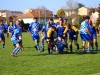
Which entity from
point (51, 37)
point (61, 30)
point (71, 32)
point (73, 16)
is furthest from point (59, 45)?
point (73, 16)

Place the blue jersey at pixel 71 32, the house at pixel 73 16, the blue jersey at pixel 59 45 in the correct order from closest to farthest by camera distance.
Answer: the blue jersey at pixel 59 45 < the blue jersey at pixel 71 32 < the house at pixel 73 16

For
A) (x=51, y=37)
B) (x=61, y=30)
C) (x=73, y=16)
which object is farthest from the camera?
(x=73, y=16)

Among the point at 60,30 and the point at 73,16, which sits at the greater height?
the point at 73,16

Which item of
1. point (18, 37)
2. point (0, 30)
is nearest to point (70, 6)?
point (0, 30)

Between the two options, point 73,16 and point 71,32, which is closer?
point 71,32

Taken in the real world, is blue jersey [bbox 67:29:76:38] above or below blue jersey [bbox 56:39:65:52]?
above

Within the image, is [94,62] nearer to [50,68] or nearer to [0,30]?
[50,68]

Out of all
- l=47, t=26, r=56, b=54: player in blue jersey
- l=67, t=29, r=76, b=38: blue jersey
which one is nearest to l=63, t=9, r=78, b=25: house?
l=67, t=29, r=76, b=38: blue jersey

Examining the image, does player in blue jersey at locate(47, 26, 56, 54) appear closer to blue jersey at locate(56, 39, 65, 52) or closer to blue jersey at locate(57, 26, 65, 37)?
blue jersey at locate(56, 39, 65, 52)

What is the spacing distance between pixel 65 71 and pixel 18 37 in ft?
15.7

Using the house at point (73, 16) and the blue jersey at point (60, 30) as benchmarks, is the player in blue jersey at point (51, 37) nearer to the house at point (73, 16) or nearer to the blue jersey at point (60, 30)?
the blue jersey at point (60, 30)

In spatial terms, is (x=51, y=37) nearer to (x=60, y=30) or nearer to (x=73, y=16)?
(x=60, y=30)

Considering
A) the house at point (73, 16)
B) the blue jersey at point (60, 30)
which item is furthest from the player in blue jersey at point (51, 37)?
the house at point (73, 16)

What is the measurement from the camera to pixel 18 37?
13.2 m
